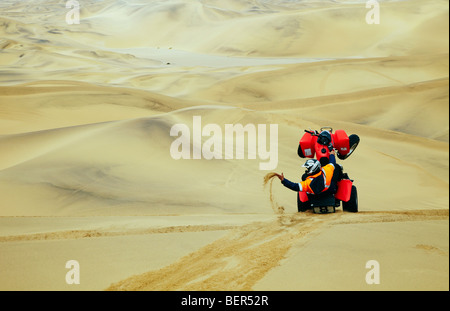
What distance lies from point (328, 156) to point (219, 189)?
303cm

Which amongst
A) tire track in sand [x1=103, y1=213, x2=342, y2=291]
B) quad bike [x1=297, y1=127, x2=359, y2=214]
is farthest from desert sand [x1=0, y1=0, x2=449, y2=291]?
quad bike [x1=297, y1=127, x2=359, y2=214]

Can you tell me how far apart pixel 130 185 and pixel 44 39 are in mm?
39306

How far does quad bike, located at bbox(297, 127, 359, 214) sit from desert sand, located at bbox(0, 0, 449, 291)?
0.63 feet

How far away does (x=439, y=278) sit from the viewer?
2.53 metres

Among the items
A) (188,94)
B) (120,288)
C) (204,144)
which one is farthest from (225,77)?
(120,288)

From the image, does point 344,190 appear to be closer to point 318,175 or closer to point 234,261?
point 318,175

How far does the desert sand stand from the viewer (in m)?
3.33

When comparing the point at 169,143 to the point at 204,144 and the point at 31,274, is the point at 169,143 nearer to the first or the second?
the point at 204,144

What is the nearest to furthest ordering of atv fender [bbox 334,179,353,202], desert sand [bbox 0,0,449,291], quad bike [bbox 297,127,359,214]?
1. desert sand [bbox 0,0,449,291]
2. quad bike [bbox 297,127,359,214]
3. atv fender [bbox 334,179,353,202]

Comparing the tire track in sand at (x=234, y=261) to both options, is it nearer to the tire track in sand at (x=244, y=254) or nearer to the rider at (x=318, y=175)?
the tire track in sand at (x=244, y=254)

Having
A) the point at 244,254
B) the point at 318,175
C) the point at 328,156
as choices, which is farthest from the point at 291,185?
the point at 244,254

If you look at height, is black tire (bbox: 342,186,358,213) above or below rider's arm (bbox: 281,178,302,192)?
below

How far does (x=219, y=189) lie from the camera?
7785 millimetres

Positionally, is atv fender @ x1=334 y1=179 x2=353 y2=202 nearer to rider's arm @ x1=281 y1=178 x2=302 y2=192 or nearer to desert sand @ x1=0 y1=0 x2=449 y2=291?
desert sand @ x1=0 y1=0 x2=449 y2=291
